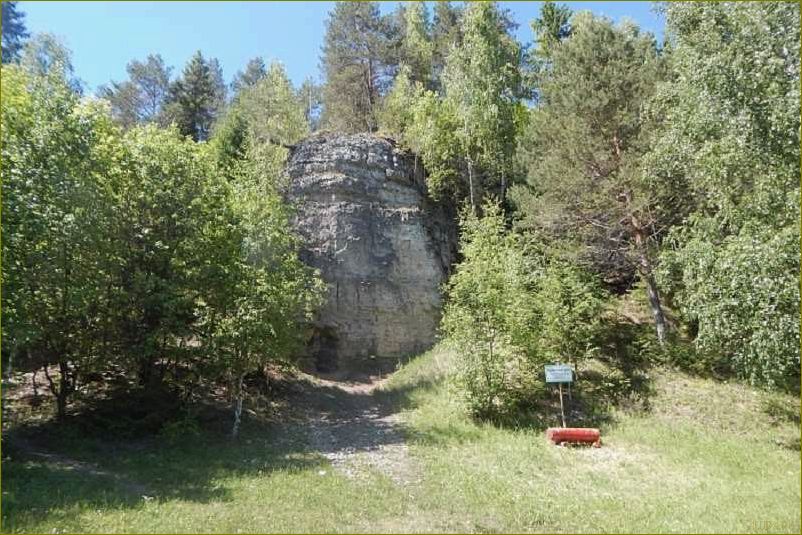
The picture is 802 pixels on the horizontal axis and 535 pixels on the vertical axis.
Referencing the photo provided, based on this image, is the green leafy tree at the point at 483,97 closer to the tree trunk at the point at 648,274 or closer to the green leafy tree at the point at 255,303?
the tree trunk at the point at 648,274

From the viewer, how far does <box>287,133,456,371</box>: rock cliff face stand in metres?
24.3

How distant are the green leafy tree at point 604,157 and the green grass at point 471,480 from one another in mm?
4888

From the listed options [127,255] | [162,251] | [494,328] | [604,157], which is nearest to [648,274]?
[604,157]

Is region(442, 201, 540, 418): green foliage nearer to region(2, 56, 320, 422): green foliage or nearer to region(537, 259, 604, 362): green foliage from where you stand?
region(537, 259, 604, 362): green foliage

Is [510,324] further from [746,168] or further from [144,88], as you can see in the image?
[144,88]

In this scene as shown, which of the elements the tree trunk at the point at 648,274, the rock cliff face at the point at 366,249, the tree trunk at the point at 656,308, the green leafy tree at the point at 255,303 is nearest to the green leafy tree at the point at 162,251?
the green leafy tree at the point at 255,303

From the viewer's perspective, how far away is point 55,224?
38.9 feet

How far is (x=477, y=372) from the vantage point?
1565 centimetres

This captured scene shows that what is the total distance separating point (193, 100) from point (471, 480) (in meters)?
35.4

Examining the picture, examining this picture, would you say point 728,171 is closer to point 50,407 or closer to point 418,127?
point 418,127

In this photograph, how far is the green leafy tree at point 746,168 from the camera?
11.0 meters

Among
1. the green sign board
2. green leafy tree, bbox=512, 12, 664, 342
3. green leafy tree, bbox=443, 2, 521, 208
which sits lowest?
the green sign board

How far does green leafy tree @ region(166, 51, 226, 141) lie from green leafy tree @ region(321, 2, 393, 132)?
9739 millimetres

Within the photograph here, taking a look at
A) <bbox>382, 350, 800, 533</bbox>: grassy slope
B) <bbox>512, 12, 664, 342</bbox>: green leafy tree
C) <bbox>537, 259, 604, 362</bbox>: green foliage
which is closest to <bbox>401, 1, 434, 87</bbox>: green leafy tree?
<bbox>512, 12, 664, 342</bbox>: green leafy tree
